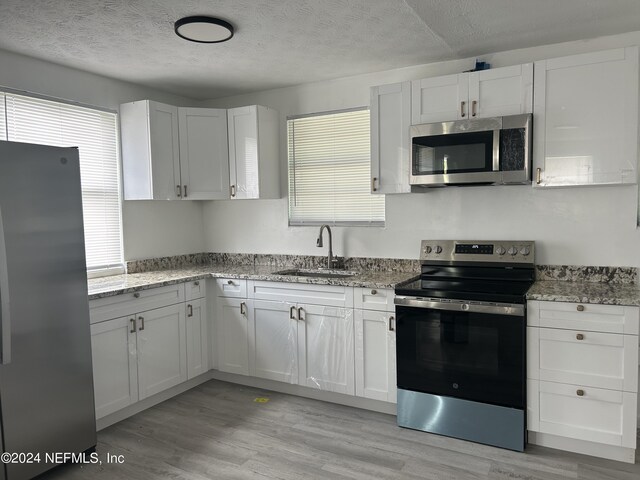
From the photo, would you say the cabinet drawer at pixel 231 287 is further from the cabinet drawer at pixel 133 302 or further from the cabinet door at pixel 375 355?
the cabinet door at pixel 375 355

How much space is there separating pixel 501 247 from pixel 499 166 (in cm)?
61

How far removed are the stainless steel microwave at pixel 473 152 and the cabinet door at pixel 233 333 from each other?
65.3 inches

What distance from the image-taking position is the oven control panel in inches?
122

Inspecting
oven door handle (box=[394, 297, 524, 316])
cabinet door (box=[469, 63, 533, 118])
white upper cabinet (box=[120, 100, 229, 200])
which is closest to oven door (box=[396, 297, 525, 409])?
oven door handle (box=[394, 297, 524, 316])

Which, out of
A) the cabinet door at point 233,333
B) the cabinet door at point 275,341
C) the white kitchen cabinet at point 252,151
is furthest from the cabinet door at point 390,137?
the cabinet door at point 233,333

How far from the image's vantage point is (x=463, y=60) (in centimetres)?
332

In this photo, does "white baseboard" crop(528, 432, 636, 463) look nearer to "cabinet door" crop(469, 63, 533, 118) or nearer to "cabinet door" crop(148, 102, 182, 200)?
"cabinet door" crop(469, 63, 533, 118)

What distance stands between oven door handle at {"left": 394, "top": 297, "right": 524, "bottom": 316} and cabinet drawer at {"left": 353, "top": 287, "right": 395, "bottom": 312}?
12 cm

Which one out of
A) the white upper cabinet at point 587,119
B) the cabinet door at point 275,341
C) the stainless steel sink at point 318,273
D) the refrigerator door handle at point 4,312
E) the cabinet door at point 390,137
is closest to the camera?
the refrigerator door handle at point 4,312

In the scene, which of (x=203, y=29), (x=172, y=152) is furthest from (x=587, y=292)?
(x=172, y=152)

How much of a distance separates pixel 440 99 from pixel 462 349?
160cm

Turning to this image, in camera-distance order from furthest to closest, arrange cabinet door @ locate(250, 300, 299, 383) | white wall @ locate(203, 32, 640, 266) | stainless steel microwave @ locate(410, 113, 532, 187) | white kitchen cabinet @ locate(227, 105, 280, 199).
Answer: white kitchen cabinet @ locate(227, 105, 280, 199)
cabinet door @ locate(250, 300, 299, 383)
white wall @ locate(203, 32, 640, 266)
stainless steel microwave @ locate(410, 113, 532, 187)

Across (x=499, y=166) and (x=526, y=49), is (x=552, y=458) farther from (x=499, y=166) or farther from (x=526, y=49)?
(x=526, y=49)

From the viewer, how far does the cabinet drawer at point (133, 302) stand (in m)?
2.90
